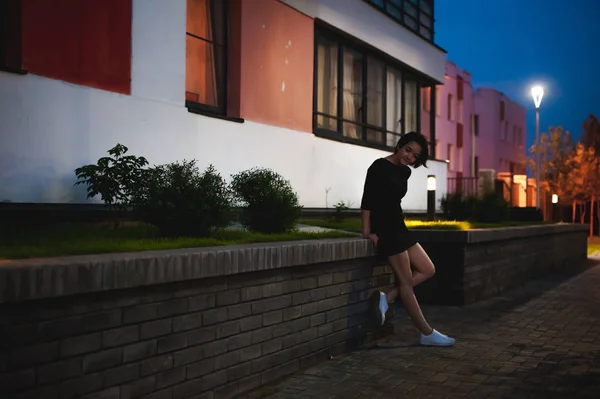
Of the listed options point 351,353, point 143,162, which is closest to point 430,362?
point 351,353

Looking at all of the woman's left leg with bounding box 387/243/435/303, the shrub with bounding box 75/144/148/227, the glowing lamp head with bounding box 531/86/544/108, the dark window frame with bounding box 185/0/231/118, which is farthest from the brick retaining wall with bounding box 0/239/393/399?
the glowing lamp head with bounding box 531/86/544/108

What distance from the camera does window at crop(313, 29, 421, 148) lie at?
515 inches

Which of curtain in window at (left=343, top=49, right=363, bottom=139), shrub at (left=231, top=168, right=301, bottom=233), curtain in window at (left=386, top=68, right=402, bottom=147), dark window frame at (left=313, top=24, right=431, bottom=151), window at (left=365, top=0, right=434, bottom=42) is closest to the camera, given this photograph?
shrub at (left=231, top=168, right=301, bottom=233)

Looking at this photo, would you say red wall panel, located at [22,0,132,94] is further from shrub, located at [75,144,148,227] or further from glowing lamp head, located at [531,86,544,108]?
glowing lamp head, located at [531,86,544,108]

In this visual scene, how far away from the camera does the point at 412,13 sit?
1694 centimetres

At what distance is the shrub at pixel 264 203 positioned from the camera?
6.99 m

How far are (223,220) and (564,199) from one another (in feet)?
116

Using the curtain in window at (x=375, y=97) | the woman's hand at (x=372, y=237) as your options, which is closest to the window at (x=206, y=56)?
the woman's hand at (x=372, y=237)

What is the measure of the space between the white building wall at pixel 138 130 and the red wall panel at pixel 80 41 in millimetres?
122

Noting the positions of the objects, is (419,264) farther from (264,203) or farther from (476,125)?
(476,125)

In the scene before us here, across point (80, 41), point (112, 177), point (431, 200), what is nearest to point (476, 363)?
point (112, 177)

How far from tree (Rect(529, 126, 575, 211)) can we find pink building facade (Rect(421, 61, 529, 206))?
2.19m

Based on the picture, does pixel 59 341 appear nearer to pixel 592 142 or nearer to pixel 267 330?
pixel 267 330

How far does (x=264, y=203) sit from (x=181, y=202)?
143cm
